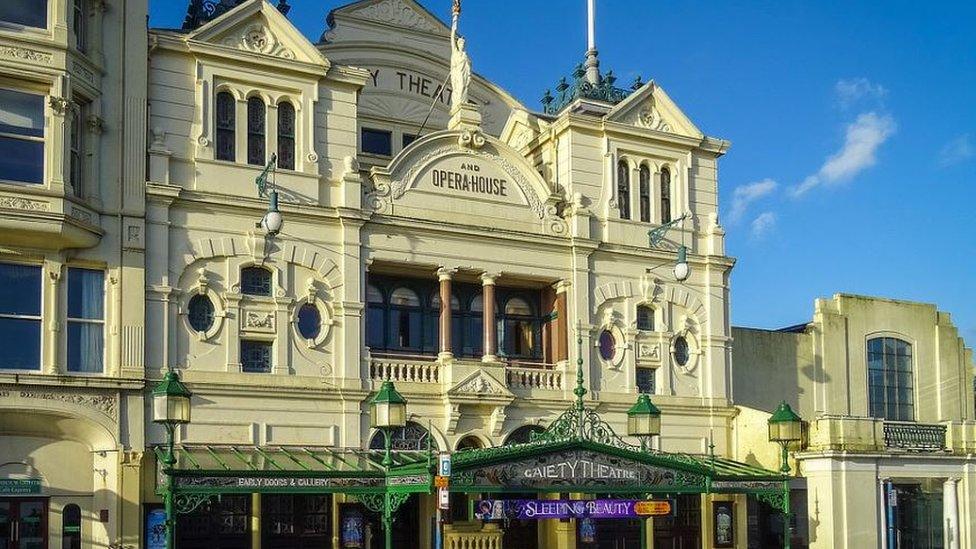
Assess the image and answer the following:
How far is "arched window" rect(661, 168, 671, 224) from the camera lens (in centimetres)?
3753

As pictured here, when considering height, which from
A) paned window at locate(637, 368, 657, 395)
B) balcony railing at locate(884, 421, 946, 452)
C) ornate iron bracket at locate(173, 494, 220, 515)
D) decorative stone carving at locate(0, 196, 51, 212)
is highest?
decorative stone carving at locate(0, 196, 51, 212)

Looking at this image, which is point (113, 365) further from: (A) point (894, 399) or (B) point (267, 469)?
(A) point (894, 399)

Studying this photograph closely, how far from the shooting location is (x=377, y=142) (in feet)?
123

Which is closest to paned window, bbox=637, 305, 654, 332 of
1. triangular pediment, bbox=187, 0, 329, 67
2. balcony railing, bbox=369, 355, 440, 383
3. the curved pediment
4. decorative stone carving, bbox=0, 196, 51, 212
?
the curved pediment

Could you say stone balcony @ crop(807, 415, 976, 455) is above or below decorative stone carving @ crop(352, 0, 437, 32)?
below

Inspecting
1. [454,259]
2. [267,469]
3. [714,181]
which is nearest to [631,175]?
[714,181]

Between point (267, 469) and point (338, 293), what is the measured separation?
6229 millimetres

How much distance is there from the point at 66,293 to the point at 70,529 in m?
5.08

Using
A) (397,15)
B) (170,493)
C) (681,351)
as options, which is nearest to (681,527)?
(681,351)

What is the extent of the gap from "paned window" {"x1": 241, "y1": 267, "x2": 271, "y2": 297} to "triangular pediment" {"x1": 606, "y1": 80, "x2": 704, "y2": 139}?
38.1 ft

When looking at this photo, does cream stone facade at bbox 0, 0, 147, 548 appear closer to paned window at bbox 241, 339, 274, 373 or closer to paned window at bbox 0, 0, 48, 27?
paned window at bbox 0, 0, 48, 27

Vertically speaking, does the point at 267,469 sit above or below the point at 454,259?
below

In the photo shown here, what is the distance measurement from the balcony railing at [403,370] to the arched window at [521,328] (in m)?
3.36

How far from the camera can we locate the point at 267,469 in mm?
26969
